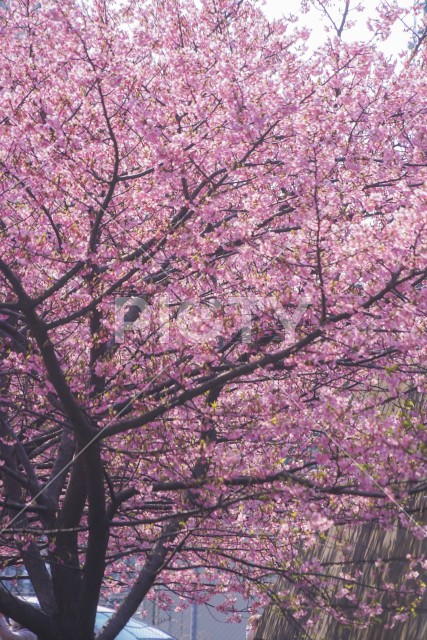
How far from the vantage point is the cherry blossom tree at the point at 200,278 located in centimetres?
586

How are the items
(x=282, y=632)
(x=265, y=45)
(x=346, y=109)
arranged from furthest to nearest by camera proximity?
(x=282, y=632) → (x=265, y=45) → (x=346, y=109)

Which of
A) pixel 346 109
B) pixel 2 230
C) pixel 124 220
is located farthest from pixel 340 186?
pixel 2 230

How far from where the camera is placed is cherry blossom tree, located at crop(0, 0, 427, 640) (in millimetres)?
5863

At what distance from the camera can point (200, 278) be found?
7078mm

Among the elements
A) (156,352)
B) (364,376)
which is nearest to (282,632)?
(364,376)

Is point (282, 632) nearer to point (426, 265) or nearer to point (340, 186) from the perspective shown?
point (340, 186)

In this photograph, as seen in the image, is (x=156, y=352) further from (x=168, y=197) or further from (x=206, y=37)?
(x=206, y=37)

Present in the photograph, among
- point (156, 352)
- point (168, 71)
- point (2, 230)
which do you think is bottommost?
point (156, 352)

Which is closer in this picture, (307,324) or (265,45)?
(307,324)

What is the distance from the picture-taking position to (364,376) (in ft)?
28.0

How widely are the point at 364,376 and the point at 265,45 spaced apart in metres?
4.14

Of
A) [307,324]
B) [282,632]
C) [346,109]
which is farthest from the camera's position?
[282,632]

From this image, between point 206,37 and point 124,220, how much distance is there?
3494 millimetres

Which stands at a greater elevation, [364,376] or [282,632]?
[364,376]
